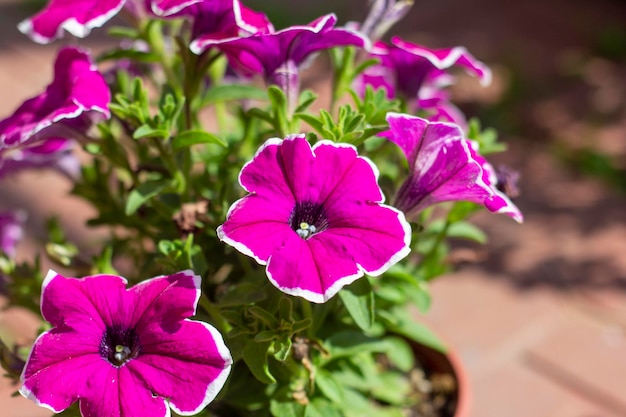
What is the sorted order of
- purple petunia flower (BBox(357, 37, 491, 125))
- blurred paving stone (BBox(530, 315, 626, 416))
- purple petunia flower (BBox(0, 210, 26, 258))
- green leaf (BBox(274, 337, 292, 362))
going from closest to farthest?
green leaf (BBox(274, 337, 292, 362)) < purple petunia flower (BBox(357, 37, 491, 125)) < purple petunia flower (BBox(0, 210, 26, 258)) < blurred paving stone (BBox(530, 315, 626, 416))

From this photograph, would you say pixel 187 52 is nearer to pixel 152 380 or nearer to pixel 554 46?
pixel 152 380

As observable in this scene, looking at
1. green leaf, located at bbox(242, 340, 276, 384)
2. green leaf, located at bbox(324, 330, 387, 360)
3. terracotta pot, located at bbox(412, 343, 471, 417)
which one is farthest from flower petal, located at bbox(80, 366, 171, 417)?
terracotta pot, located at bbox(412, 343, 471, 417)

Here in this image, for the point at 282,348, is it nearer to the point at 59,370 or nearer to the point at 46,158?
the point at 59,370

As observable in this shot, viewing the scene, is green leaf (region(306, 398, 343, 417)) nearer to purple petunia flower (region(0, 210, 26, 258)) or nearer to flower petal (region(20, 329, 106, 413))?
flower petal (region(20, 329, 106, 413))

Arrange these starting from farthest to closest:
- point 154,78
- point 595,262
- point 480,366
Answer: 1. point 595,262
2. point 480,366
3. point 154,78

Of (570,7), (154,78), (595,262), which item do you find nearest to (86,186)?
(154,78)
